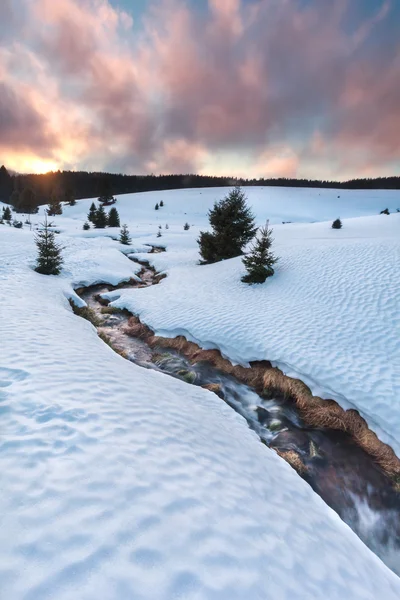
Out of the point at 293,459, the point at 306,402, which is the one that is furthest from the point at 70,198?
the point at 293,459

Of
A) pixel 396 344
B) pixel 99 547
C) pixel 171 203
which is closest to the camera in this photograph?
pixel 99 547

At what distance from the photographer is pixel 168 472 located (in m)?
3.41

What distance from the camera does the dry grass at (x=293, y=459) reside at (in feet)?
17.2

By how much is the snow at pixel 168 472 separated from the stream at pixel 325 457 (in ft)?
2.42

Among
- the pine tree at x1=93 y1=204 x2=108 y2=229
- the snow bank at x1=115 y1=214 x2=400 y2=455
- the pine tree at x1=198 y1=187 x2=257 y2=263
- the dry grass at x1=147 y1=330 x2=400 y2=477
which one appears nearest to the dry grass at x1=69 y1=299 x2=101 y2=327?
the snow bank at x1=115 y1=214 x2=400 y2=455

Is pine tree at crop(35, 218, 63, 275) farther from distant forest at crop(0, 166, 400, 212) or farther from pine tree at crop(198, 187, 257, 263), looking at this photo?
distant forest at crop(0, 166, 400, 212)

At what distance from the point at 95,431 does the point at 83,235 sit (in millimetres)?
36923

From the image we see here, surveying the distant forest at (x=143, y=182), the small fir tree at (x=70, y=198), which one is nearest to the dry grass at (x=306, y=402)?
the small fir tree at (x=70, y=198)

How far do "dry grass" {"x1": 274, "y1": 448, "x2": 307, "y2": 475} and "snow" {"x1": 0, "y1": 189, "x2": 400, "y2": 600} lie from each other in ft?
1.46

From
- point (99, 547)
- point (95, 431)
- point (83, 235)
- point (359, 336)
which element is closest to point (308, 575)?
point (99, 547)

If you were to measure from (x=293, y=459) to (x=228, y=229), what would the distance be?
17.5 m

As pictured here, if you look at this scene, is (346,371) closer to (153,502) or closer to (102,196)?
(153,502)

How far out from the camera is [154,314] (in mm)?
12219

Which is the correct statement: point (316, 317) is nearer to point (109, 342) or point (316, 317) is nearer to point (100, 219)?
point (109, 342)
